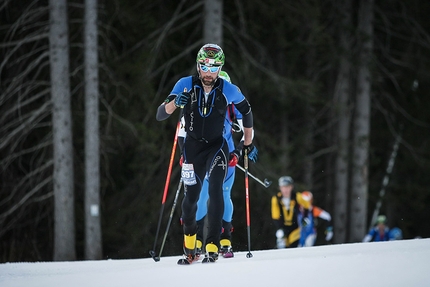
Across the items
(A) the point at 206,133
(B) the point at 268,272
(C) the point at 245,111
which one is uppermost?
(C) the point at 245,111

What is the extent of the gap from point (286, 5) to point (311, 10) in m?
0.62

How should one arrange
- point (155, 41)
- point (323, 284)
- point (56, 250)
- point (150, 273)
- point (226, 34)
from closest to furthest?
point (323, 284), point (150, 273), point (56, 250), point (155, 41), point (226, 34)

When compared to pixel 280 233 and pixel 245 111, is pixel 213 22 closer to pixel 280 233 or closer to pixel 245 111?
pixel 280 233

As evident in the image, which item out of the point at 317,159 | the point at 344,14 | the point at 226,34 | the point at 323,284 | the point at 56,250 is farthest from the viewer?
the point at 317,159

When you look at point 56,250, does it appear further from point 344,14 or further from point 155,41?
point 344,14

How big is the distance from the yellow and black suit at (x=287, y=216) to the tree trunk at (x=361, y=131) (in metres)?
7.15

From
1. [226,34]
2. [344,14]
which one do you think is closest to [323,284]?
[226,34]

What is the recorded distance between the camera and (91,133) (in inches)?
586

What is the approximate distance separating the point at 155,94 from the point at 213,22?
119 inches

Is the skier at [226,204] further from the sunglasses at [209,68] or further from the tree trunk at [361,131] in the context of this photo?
the tree trunk at [361,131]

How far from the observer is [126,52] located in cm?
1748

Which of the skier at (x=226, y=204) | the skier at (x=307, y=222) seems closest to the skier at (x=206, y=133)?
the skier at (x=226, y=204)

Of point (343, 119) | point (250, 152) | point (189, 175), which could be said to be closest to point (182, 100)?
point (189, 175)

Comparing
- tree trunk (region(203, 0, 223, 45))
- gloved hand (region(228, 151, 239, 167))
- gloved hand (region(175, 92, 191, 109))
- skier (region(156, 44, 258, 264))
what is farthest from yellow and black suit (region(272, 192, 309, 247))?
gloved hand (region(175, 92, 191, 109))
